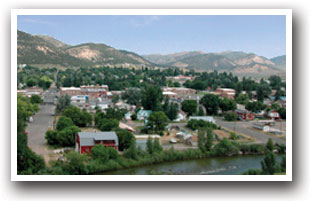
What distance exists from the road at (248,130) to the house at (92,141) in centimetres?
429

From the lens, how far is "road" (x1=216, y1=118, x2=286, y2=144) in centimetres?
926

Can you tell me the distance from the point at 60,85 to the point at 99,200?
2166 centimetres

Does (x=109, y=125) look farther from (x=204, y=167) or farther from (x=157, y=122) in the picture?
(x=204, y=167)

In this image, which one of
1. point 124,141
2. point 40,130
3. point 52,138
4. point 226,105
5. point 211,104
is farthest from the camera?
point 226,105

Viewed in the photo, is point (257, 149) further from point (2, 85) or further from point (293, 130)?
point (2, 85)

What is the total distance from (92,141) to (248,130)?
→ 5867 millimetres

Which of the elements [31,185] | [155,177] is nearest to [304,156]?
[155,177]

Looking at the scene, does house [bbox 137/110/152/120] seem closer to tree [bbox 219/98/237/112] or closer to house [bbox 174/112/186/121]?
house [bbox 174/112/186/121]

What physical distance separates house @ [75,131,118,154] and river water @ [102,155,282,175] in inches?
36.7

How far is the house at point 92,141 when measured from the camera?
22.6ft

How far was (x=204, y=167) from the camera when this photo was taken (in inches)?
267

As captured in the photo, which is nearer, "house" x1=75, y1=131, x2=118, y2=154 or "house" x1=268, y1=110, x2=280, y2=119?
"house" x1=75, y1=131, x2=118, y2=154

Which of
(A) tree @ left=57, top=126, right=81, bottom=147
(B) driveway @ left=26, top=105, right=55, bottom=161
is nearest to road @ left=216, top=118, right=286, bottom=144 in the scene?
(A) tree @ left=57, top=126, right=81, bottom=147
